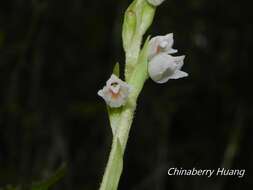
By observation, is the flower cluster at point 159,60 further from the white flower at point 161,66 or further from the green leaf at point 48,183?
the green leaf at point 48,183

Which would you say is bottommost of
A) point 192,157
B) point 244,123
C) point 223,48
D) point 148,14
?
point 192,157

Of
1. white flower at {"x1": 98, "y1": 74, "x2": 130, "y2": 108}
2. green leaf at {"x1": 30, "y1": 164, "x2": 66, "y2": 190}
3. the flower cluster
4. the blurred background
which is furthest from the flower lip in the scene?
the blurred background

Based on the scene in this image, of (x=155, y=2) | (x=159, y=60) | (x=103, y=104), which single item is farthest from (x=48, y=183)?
(x=103, y=104)

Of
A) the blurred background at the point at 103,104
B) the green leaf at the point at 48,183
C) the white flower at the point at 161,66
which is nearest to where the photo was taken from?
the green leaf at the point at 48,183

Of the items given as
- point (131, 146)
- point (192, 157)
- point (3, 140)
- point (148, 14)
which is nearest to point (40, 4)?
point (3, 140)

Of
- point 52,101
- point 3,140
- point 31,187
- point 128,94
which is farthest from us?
point 52,101

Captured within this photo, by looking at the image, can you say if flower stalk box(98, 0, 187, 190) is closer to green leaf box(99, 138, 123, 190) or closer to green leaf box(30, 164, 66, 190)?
green leaf box(99, 138, 123, 190)

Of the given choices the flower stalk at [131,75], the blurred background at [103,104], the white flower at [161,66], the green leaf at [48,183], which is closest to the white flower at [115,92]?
the flower stalk at [131,75]

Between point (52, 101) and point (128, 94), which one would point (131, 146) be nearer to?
point (52, 101)
